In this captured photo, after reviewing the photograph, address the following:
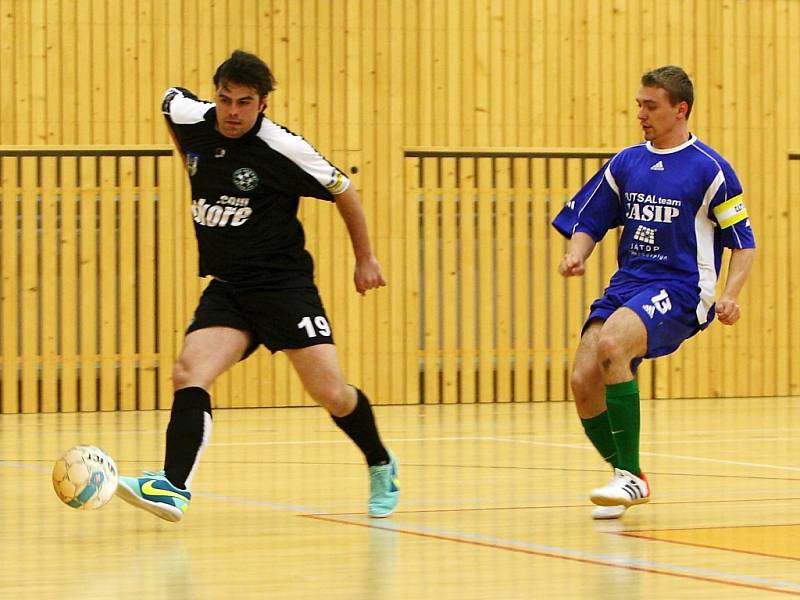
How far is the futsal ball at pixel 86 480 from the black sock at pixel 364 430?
842 mm

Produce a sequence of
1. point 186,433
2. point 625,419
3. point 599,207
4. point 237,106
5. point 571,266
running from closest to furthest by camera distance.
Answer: point 186,433 → point 237,106 → point 625,419 → point 571,266 → point 599,207

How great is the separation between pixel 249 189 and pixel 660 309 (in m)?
1.42

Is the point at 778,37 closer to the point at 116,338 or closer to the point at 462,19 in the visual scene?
the point at 462,19

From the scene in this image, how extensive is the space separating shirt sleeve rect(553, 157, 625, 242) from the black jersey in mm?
940

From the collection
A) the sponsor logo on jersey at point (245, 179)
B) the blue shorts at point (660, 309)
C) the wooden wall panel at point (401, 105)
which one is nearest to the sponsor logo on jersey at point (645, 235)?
the blue shorts at point (660, 309)

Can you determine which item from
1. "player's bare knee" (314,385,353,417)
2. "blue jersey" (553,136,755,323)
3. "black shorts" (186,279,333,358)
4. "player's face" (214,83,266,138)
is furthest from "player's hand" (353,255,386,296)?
"blue jersey" (553,136,755,323)

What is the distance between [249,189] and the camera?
497 cm

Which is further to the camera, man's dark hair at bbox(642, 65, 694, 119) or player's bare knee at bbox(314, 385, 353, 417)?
man's dark hair at bbox(642, 65, 694, 119)

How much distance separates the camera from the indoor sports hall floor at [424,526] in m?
3.64

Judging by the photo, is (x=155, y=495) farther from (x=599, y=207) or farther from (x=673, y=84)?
(x=673, y=84)

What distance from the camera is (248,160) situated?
498 centimetres

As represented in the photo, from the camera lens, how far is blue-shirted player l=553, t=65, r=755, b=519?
5.11 meters

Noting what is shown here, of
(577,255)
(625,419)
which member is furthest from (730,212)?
(625,419)

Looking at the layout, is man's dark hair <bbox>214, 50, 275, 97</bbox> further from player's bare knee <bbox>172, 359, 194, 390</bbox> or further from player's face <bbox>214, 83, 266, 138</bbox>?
player's bare knee <bbox>172, 359, 194, 390</bbox>
